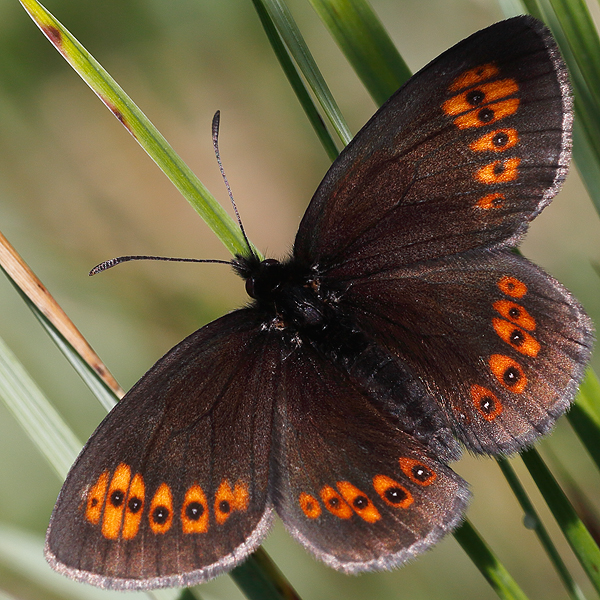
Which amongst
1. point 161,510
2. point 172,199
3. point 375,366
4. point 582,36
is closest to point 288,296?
point 375,366

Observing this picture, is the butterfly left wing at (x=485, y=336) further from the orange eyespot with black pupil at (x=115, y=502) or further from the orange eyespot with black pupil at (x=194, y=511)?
the orange eyespot with black pupil at (x=115, y=502)

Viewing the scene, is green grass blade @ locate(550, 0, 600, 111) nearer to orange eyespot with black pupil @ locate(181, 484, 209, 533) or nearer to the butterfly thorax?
the butterfly thorax

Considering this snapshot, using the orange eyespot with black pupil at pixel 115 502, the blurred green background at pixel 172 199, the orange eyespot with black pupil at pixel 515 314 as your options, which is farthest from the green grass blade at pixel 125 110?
the blurred green background at pixel 172 199

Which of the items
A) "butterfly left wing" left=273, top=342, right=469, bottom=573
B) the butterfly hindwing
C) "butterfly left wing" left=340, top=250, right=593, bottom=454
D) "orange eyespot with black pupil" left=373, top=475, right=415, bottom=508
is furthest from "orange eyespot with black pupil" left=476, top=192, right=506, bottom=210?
"orange eyespot with black pupil" left=373, top=475, right=415, bottom=508

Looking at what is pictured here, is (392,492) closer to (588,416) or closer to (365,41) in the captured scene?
(588,416)

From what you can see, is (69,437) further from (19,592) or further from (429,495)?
(19,592)

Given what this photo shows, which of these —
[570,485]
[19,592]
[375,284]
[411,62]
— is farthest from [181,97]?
[570,485]
